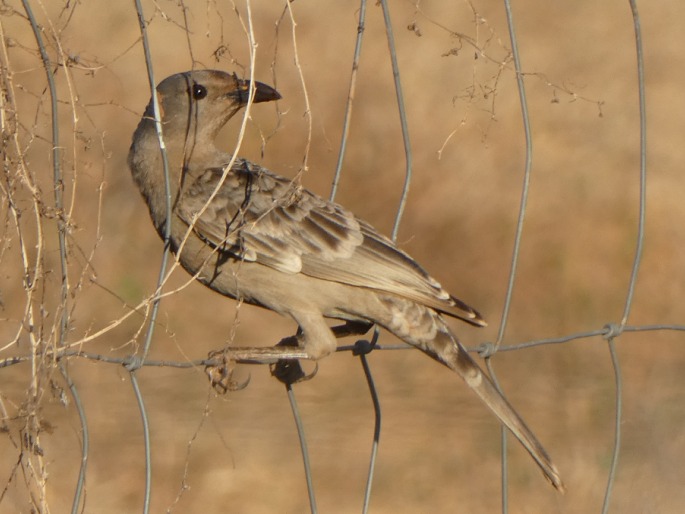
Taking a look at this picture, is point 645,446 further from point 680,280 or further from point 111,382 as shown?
point 111,382

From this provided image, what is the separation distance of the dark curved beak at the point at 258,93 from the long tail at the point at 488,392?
1.36m

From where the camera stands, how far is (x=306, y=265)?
18.3 ft

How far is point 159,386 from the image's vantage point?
11195 mm

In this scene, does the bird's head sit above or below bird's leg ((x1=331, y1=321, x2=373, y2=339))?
above

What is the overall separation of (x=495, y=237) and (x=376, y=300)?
310 inches

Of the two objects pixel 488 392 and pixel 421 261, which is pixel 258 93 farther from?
pixel 421 261

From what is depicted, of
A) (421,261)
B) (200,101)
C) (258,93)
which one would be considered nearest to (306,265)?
(258,93)

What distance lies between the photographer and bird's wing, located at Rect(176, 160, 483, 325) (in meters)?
5.49

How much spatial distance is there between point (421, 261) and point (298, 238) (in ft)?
24.4

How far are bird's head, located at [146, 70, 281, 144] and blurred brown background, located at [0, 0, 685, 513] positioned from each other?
183 cm

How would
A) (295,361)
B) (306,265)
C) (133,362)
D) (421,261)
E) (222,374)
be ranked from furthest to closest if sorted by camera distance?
1. (421,261)
2. (295,361)
3. (306,265)
4. (222,374)
5. (133,362)

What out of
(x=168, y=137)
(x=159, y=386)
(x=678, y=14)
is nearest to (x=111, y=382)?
(x=159, y=386)

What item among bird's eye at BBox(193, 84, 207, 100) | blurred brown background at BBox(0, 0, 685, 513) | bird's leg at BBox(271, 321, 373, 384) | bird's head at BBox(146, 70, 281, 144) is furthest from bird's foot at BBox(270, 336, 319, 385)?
blurred brown background at BBox(0, 0, 685, 513)

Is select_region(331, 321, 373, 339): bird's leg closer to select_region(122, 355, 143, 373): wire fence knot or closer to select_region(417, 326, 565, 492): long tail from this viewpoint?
select_region(417, 326, 565, 492): long tail
